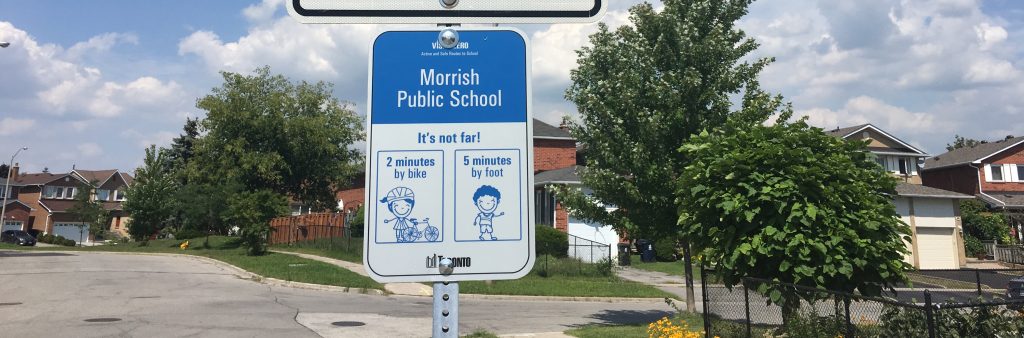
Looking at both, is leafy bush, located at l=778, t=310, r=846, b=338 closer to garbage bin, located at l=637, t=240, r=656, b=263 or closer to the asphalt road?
the asphalt road

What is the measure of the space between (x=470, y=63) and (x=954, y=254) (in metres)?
42.5

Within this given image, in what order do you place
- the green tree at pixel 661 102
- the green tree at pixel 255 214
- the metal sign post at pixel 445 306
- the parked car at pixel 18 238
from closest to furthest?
the metal sign post at pixel 445 306 < the green tree at pixel 661 102 < the green tree at pixel 255 214 < the parked car at pixel 18 238

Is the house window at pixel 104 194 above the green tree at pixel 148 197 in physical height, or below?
above

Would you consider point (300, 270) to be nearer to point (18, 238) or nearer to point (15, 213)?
point (18, 238)

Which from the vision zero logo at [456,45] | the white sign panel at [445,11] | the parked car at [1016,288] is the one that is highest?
the white sign panel at [445,11]

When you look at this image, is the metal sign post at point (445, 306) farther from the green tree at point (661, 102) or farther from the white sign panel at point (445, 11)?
the green tree at point (661, 102)

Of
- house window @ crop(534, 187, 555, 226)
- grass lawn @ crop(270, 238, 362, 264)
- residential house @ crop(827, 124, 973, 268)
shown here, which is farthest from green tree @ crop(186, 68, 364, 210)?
residential house @ crop(827, 124, 973, 268)

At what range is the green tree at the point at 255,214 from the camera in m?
30.3

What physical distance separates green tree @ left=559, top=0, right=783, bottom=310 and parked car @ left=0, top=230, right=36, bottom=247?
59.0m

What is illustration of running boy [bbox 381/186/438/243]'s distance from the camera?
5.08 feet

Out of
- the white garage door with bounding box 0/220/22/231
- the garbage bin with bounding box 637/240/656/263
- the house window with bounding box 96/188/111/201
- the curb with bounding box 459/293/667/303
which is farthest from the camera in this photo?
the house window with bounding box 96/188/111/201

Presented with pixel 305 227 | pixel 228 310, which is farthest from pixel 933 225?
pixel 305 227

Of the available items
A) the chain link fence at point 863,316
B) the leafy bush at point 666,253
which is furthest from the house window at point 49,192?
the chain link fence at point 863,316

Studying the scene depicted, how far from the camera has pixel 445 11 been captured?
171cm
